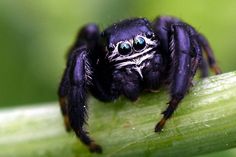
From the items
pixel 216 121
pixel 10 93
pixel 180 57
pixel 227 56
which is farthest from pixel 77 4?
pixel 216 121

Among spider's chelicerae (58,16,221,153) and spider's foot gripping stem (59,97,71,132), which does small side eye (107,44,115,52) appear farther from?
spider's foot gripping stem (59,97,71,132)

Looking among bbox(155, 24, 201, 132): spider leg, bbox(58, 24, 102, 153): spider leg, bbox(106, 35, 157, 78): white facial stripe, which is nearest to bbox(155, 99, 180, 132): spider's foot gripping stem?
bbox(155, 24, 201, 132): spider leg

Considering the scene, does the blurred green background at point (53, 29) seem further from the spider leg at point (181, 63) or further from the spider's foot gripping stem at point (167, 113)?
the spider's foot gripping stem at point (167, 113)

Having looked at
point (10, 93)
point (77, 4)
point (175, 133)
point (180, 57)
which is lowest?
point (10, 93)

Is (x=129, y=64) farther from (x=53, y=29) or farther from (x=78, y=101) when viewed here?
(x=53, y=29)

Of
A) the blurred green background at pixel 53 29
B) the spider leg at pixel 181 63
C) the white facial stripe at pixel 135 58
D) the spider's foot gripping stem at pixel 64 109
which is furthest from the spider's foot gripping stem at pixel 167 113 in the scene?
the blurred green background at pixel 53 29

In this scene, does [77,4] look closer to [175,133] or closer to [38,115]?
[38,115]
